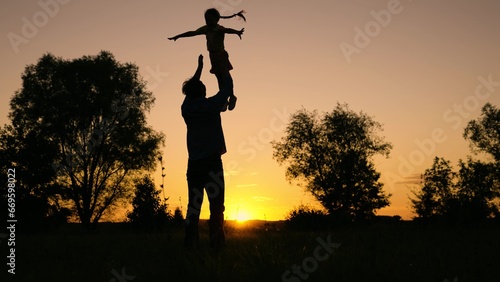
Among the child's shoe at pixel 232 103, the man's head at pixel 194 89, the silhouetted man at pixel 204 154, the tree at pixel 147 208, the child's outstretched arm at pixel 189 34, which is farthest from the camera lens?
the tree at pixel 147 208

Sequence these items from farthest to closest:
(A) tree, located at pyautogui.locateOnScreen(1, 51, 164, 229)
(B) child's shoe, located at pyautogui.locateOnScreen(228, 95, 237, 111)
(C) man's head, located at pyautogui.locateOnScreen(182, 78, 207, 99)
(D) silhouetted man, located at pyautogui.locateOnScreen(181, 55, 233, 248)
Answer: (A) tree, located at pyautogui.locateOnScreen(1, 51, 164, 229) < (B) child's shoe, located at pyautogui.locateOnScreen(228, 95, 237, 111) < (C) man's head, located at pyautogui.locateOnScreen(182, 78, 207, 99) < (D) silhouetted man, located at pyautogui.locateOnScreen(181, 55, 233, 248)

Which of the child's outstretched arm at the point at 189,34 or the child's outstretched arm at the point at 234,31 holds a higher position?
the child's outstretched arm at the point at 189,34

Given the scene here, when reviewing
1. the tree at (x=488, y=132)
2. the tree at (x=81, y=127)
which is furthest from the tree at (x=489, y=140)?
the tree at (x=81, y=127)

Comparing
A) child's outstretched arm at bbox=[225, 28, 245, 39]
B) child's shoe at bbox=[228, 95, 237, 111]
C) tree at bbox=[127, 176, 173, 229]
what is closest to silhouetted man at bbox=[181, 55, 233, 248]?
child's shoe at bbox=[228, 95, 237, 111]

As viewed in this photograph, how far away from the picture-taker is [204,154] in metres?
6.90

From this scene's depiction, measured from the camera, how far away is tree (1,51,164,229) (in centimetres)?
3609

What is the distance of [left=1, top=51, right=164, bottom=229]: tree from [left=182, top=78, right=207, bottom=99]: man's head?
31.2 meters

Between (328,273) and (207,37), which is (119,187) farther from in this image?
(328,273)

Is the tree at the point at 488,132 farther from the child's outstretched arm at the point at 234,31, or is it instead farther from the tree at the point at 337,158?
the child's outstretched arm at the point at 234,31

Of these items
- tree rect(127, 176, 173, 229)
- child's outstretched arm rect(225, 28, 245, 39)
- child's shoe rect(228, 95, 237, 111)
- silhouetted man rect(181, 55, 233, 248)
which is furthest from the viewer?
tree rect(127, 176, 173, 229)

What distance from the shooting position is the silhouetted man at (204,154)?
683 cm

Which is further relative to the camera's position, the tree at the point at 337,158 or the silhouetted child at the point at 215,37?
the tree at the point at 337,158

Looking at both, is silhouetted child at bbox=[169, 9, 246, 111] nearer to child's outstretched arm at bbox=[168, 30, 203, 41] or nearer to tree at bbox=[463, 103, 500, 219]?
child's outstretched arm at bbox=[168, 30, 203, 41]

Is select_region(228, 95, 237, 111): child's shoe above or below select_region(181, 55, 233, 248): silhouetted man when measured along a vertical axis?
above
